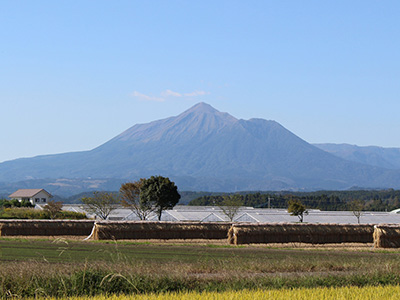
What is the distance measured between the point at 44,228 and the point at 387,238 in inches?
832

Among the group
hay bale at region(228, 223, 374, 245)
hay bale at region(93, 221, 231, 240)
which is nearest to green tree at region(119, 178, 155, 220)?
hay bale at region(93, 221, 231, 240)

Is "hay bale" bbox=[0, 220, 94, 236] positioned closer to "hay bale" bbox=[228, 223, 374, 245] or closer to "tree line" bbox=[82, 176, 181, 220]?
"hay bale" bbox=[228, 223, 374, 245]

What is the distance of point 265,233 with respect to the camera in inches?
1528

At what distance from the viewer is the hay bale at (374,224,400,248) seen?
3809 centimetres

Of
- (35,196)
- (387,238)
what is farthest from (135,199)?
(35,196)

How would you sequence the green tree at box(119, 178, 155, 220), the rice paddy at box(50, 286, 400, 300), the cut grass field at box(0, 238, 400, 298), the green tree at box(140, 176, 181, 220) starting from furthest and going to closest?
the green tree at box(119, 178, 155, 220)
the green tree at box(140, 176, 181, 220)
the cut grass field at box(0, 238, 400, 298)
the rice paddy at box(50, 286, 400, 300)

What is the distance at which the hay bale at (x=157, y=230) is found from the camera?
3840 cm

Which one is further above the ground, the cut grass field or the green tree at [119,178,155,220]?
the green tree at [119,178,155,220]

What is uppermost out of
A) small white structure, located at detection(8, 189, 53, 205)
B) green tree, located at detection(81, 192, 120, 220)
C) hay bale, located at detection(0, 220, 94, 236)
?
small white structure, located at detection(8, 189, 53, 205)

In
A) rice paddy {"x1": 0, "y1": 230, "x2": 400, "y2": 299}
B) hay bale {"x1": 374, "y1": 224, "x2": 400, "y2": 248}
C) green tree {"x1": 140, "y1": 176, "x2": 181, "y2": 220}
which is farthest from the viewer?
green tree {"x1": 140, "y1": 176, "x2": 181, "y2": 220}

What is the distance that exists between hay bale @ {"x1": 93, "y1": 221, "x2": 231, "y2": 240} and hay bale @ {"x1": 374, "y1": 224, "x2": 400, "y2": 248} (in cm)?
913

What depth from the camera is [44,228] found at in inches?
1599

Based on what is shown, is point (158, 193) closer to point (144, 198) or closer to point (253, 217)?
point (144, 198)

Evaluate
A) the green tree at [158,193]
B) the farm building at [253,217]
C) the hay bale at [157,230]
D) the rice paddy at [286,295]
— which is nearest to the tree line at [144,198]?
the green tree at [158,193]
